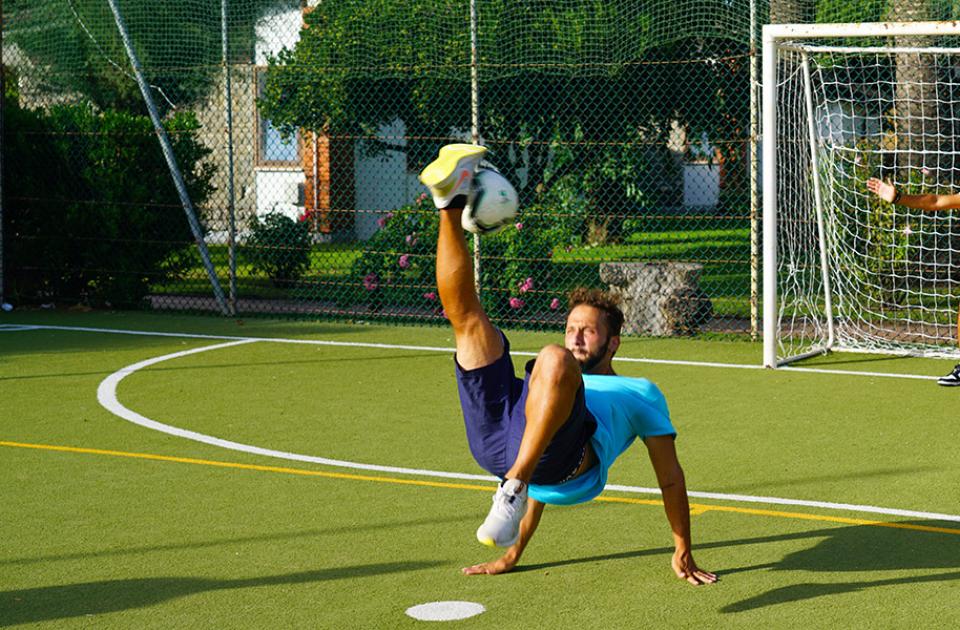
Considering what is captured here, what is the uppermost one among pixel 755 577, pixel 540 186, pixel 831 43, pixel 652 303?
pixel 831 43

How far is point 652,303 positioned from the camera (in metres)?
13.1

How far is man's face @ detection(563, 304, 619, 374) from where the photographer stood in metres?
5.55

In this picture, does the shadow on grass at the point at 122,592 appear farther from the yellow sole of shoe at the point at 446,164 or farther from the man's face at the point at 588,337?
the yellow sole of shoe at the point at 446,164

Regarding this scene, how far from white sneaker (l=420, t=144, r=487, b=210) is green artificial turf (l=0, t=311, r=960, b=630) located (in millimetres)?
1516

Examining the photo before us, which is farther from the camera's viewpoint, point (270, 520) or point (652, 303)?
point (652, 303)

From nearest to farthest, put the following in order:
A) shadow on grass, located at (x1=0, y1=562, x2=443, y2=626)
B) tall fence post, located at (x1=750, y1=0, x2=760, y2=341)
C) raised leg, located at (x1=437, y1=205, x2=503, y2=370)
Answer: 1. shadow on grass, located at (x1=0, y1=562, x2=443, y2=626)
2. raised leg, located at (x1=437, y1=205, x2=503, y2=370)
3. tall fence post, located at (x1=750, y1=0, x2=760, y2=341)

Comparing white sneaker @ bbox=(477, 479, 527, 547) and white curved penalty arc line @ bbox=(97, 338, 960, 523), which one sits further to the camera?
A: white curved penalty arc line @ bbox=(97, 338, 960, 523)

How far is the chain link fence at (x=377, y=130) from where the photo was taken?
13.9m

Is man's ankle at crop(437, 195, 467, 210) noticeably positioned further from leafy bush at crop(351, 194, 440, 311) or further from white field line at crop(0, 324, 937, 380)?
leafy bush at crop(351, 194, 440, 311)

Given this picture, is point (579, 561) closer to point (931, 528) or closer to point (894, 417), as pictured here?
point (931, 528)

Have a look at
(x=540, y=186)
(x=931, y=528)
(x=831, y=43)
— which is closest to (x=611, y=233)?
(x=540, y=186)

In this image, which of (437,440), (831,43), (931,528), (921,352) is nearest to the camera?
(931,528)

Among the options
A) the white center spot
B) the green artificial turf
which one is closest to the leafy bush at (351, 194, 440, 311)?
the green artificial turf

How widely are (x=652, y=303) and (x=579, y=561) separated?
300 inches
